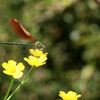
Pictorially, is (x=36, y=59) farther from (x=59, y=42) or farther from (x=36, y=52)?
(x=59, y=42)

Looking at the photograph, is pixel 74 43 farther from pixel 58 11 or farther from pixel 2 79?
pixel 2 79

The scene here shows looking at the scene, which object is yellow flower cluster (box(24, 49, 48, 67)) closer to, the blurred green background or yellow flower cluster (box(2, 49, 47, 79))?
yellow flower cluster (box(2, 49, 47, 79))

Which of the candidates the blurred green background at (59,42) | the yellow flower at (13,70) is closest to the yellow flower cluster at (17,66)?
the yellow flower at (13,70)

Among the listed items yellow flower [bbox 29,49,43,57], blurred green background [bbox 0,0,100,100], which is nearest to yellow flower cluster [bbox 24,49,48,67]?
A: yellow flower [bbox 29,49,43,57]

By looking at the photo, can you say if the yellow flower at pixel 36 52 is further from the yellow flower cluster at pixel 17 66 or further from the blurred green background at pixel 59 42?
the blurred green background at pixel 59 42

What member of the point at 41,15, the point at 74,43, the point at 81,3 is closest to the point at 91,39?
the point at 74,43
